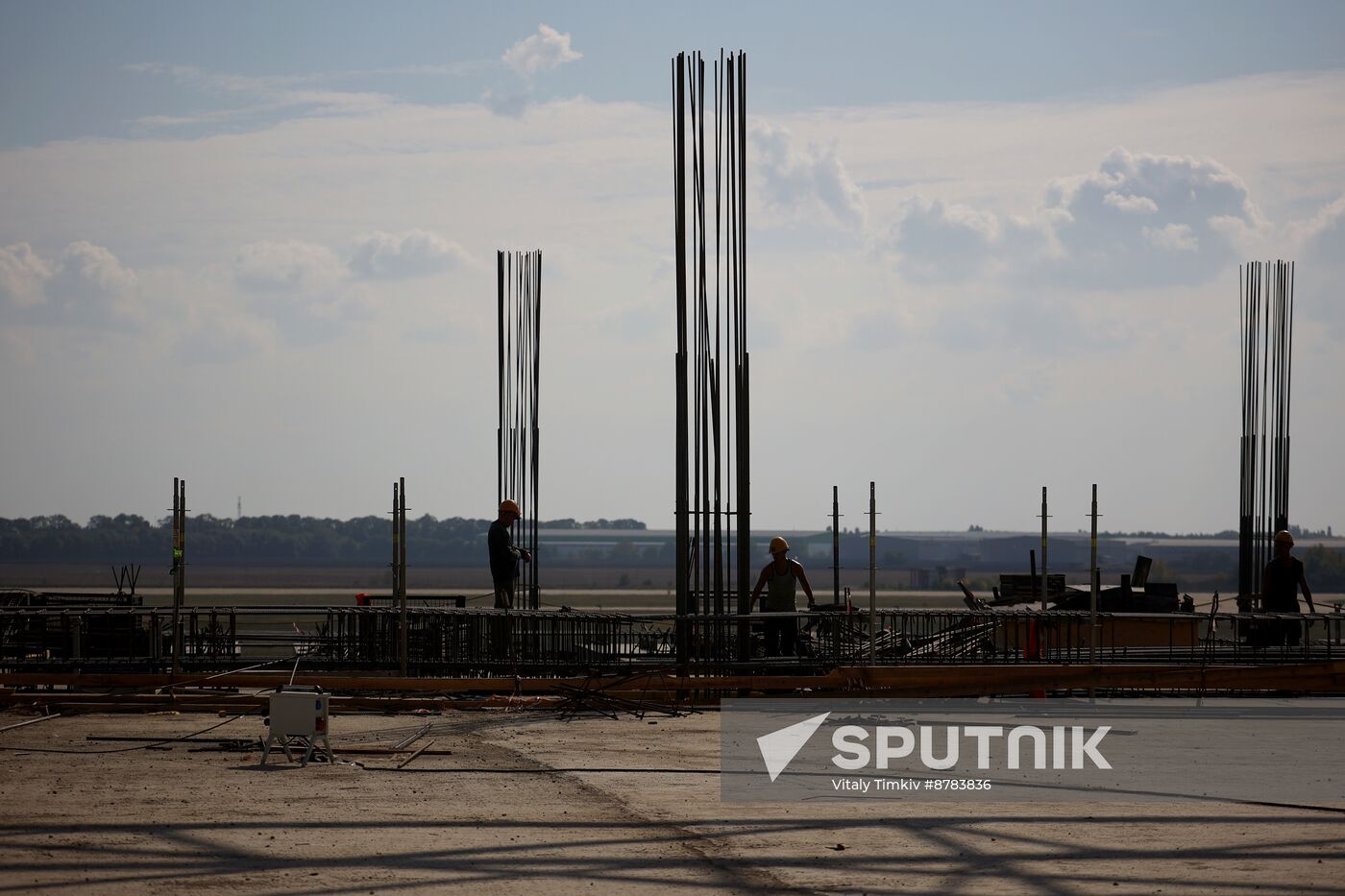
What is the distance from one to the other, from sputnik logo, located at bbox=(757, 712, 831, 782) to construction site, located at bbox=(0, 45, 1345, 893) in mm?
468

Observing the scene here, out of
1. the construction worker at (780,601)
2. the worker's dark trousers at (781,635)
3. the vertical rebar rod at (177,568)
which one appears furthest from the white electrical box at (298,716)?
the worker's dark trousers at (781,635)

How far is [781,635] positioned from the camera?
19250mm

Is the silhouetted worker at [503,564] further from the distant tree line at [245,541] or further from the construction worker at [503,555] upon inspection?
the distant tree line at [245,541]

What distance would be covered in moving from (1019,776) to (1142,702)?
6.61 metres

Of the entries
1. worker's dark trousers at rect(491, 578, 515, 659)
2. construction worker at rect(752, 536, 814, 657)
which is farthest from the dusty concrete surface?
construction worker at rect(752, 536, 814, 657)

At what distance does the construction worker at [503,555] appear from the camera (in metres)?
18.8

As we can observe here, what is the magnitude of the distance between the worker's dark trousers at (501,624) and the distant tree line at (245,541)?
119 meters

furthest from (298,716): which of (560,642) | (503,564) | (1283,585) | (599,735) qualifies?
(1283,585)

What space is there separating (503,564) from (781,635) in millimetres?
3461

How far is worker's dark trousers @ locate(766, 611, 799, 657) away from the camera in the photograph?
62.7 ft

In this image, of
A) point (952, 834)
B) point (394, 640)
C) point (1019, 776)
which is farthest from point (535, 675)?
point (952, 834)

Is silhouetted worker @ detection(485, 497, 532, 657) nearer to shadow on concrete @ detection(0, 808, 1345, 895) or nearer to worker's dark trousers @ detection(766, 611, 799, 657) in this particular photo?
worker's dark trousers @ detection(766, 611, 799, 657)

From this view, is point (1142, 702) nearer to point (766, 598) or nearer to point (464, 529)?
point (766, 598)

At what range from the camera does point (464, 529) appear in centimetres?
19088
